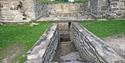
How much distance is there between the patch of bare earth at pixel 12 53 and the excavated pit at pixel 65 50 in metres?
1.35

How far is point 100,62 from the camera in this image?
6.02 metres

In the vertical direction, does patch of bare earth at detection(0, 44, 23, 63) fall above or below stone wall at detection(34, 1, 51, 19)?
below

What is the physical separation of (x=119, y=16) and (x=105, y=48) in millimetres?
9395

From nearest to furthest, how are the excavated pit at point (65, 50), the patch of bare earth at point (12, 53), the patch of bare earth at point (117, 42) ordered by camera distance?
the patch of bare earth at point (12, 53) → the patch of bare earth at point (117, 42) → the excavated pit at point (65, 50)

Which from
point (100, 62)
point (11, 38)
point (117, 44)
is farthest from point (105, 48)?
point (11, 38)


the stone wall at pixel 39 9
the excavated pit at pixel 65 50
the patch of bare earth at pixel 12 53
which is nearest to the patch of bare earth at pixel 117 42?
the excavated pit at pixel 65 50

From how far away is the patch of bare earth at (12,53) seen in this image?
23.6ft

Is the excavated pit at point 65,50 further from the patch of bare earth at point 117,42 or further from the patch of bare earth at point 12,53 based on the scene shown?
the patch of bare earth at point 12,53

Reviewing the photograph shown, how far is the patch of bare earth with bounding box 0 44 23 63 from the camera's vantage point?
7195 millimetres

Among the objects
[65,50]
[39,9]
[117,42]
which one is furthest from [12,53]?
[39,9]

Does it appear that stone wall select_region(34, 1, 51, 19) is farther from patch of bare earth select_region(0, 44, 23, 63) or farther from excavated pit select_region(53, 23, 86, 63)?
patch of bare earth select_region(0, 44, 23, 63)

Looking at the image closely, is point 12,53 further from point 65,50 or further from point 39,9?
point 39,9

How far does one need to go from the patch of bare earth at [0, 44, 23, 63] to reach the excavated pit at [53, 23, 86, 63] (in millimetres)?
1349

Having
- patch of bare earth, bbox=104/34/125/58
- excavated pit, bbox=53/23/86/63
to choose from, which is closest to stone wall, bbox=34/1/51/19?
excavated pit, bbox=53/23/86/63
